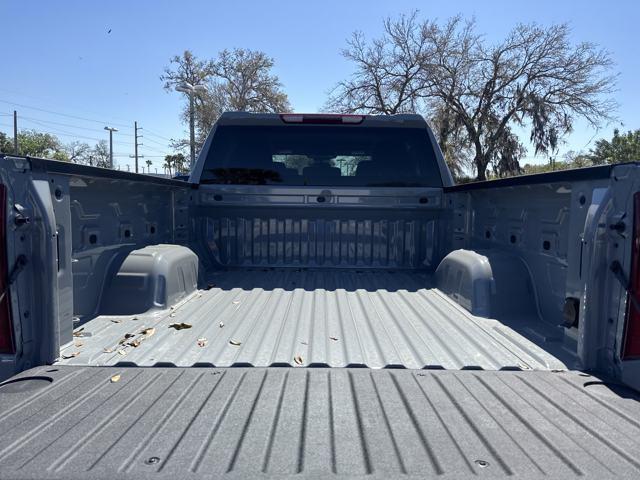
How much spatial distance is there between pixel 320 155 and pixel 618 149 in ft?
137

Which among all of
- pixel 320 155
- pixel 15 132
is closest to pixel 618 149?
pixel 320 155

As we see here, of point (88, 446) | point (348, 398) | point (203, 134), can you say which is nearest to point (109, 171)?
point (88, 446)

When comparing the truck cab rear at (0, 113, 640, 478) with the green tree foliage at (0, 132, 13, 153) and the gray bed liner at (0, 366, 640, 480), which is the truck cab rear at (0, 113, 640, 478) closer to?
the gray bed liner at (0, 366, 640, 480)

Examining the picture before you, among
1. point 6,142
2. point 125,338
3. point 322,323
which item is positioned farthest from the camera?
point 6,142

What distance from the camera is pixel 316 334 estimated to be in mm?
2799

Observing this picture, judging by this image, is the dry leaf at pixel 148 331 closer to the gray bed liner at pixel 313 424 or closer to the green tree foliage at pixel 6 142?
the gray bed liner at pixel 313 424

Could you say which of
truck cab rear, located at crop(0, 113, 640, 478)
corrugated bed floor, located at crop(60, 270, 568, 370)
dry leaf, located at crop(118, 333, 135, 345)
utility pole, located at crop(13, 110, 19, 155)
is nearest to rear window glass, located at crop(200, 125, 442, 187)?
truck cab rear, located at crop(0, 113, 640, 478)

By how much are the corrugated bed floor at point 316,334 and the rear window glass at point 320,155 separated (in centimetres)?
119

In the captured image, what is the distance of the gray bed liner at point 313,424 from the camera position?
1.46m

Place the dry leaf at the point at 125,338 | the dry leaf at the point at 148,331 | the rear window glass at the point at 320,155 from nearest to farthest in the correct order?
the dry leaf at the point at 125,338 → the dry leaf at the point at 148,331 → the rear window glass at the point at 320,155

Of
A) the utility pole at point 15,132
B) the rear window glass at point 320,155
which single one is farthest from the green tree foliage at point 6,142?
the rear window glass at point 320,155

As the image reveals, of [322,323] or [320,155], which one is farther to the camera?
[320,155]

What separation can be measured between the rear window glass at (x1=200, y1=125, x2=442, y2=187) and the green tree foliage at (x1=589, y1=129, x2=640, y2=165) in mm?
37420

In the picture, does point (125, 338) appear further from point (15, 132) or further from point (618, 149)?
point (15, 132)
